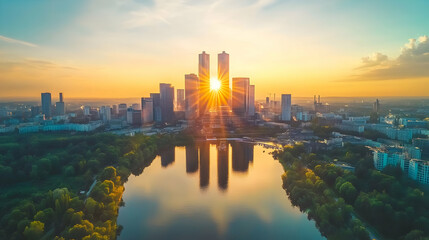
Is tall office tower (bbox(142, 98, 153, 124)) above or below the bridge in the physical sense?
above

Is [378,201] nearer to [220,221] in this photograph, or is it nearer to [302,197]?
[302,197]

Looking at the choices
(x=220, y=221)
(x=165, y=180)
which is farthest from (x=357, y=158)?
(x=165, y=180)

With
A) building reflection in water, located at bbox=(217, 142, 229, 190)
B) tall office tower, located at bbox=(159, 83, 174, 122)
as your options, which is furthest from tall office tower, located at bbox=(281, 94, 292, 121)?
building reflection in water, located at bbox=(217, 142, 229, 190)

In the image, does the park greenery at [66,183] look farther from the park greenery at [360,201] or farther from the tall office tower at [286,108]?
the tall office tower at [286,108]

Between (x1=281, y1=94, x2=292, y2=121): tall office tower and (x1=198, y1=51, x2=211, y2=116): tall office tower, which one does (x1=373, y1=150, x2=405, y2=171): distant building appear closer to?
(x1=281, y1=94, x2=292, y2=121): tall office tower

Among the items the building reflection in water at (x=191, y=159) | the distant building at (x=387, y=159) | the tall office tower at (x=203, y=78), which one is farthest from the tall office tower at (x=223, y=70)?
the distant building at (x=387, y=159)

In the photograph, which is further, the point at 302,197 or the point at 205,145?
the point at 205,145

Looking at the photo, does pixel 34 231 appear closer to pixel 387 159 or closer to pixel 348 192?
pixel 348 192
